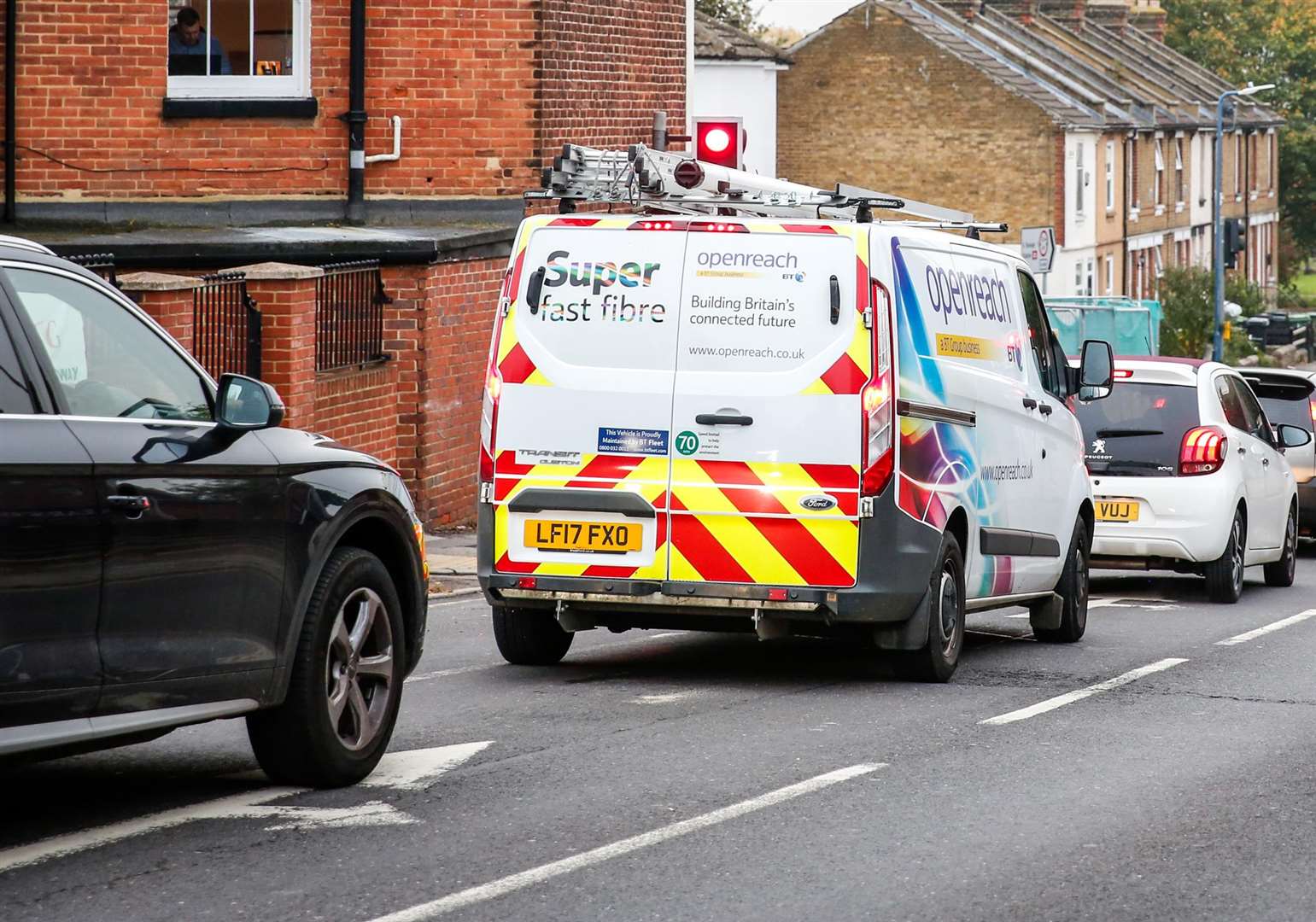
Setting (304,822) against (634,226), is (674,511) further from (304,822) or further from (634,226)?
(304,822)

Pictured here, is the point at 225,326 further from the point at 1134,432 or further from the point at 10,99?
the point at 1134,432

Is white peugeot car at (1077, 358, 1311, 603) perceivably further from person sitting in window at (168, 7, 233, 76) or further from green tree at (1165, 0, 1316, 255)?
green tree at (1165, 0, 1316, 255)

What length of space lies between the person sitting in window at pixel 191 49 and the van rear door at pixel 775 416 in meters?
10.9

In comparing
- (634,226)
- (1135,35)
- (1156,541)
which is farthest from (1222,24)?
(634,226)

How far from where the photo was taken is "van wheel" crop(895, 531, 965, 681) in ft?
33.5

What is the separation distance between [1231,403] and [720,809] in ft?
Answer: 35.1

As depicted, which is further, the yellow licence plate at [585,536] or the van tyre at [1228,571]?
the van tyre at [1228,571]

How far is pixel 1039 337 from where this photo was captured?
12.4 meters

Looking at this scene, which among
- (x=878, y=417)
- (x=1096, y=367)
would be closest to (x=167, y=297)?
(x=1096, y=367)

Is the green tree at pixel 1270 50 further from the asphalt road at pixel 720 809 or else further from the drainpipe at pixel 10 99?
the asphalt road at pixel 720 809

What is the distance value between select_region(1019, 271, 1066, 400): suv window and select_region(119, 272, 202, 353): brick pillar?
234 inches

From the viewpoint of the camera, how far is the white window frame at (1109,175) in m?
56.1

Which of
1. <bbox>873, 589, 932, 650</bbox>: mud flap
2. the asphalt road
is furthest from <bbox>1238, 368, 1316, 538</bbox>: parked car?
<bbox>873, 589, 932, 650</bbox>: mud flap

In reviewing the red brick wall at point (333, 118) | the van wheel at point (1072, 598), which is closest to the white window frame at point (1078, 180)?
the red brick wall at point (333, 118)
